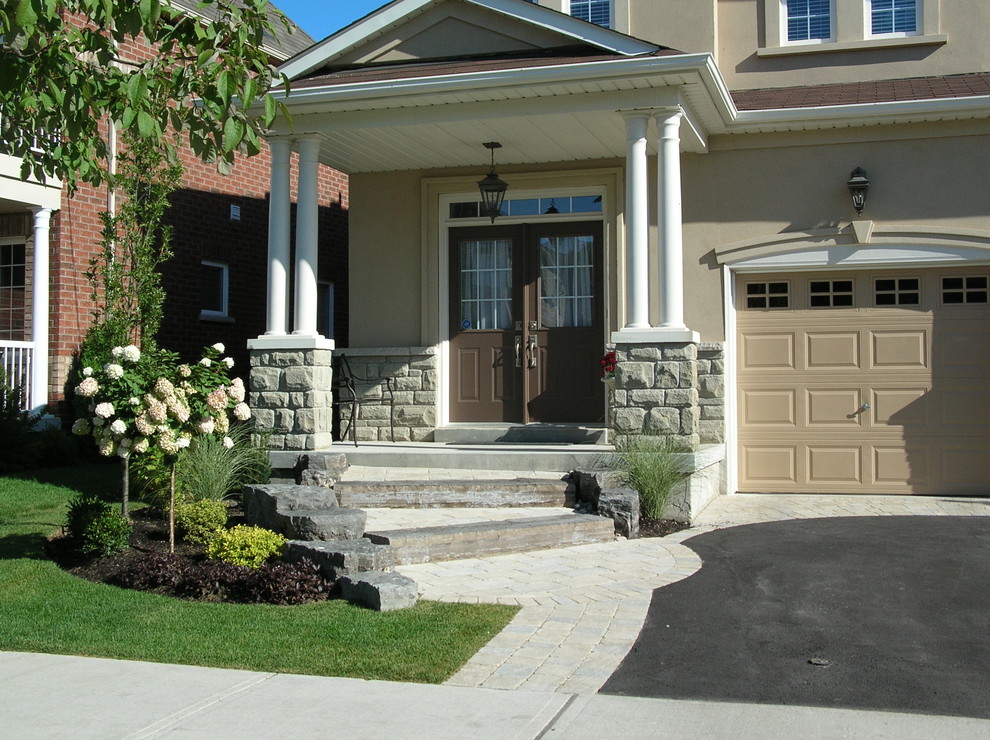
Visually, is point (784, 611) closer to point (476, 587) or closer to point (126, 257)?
point (476, 587)

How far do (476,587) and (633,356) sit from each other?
3.47 m

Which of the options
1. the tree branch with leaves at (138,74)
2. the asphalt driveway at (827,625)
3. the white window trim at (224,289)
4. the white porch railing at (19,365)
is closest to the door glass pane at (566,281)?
the asphalt driveway at (827,625)

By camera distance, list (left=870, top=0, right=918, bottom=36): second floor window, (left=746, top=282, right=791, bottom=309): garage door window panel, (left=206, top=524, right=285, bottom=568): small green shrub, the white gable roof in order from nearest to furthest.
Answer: (left=206, top=524, right=285, bottom=568): small green shrub, the white gable roof, (left=746, top=282, right=791, bottom=309): garage door window panel, (left=870, top=0, right=918, bottom=36): second floor window

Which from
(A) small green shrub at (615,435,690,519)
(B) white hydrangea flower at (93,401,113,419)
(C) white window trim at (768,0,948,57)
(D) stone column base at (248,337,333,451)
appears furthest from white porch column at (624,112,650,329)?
(B) white hydrangea flower at (93,401,113,419)

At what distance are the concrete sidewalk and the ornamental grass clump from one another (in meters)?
2.70

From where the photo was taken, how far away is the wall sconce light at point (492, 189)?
11141 mm

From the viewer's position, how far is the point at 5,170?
1266 centimetres

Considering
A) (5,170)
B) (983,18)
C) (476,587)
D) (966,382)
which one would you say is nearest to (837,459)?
(966,382)

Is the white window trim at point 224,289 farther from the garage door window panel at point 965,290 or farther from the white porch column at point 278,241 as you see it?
the garage door window panel at point 965,290

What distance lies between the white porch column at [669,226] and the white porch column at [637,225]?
16 centimetres

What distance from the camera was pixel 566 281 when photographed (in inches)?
474

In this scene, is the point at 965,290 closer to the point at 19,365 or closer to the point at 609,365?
the point at 609,365

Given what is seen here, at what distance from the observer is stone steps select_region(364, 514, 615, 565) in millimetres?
7555

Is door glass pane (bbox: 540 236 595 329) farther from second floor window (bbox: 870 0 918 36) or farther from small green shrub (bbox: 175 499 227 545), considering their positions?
small green shrub (bbox: 175 499 227 545)
